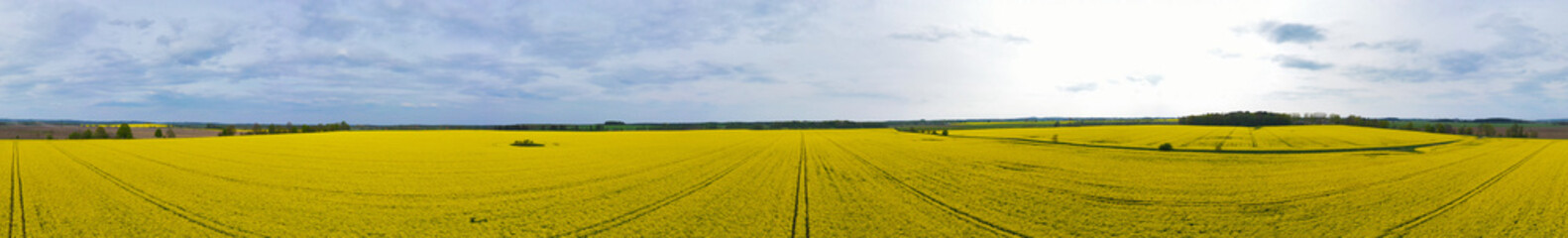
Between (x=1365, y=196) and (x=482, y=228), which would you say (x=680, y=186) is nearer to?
(x=482, y=228)

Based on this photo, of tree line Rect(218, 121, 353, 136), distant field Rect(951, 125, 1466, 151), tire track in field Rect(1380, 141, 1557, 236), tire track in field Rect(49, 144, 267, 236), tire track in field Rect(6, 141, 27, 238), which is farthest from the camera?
tree line Rect(218, 121, 353, 136)

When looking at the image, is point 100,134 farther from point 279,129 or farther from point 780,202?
point 780,202

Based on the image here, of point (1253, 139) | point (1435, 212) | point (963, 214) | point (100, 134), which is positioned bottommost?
point (1435, 212)

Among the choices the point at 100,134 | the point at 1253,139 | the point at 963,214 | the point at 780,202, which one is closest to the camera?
the point at 963,214

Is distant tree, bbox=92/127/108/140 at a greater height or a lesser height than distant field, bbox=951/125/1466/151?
greater

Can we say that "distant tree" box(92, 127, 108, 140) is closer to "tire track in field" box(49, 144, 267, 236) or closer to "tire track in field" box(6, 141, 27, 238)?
"tire track in field" box(6, 141, 27, 238)

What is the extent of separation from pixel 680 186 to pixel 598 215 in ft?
16.3

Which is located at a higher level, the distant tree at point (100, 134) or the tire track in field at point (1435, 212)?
the distant tree at point (100, 134)

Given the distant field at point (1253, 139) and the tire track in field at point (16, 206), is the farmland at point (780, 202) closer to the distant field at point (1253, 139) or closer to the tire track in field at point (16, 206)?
the tire track in field at point (16, 206)

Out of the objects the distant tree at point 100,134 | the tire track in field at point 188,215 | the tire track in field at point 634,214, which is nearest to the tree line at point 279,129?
the distant tree at point 100,134

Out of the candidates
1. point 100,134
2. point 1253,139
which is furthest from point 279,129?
point 1253,139

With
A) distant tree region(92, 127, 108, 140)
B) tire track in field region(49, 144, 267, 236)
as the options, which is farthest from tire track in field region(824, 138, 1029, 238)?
distant tree region(92, 127, 108, 140)

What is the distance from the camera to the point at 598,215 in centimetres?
1205

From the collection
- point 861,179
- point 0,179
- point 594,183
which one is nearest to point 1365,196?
point 861,179
